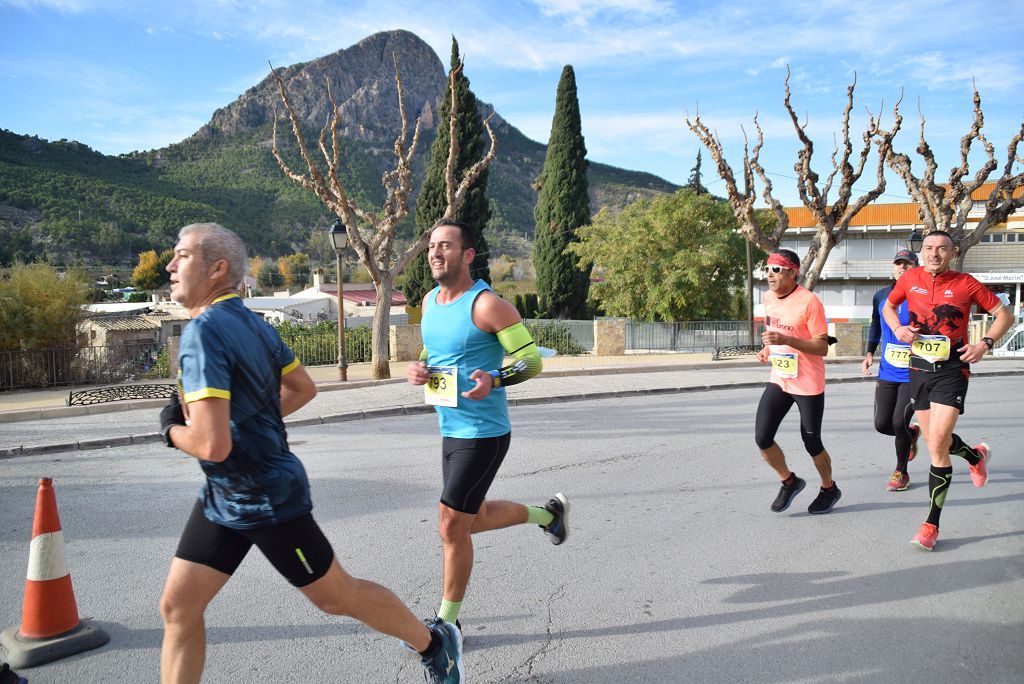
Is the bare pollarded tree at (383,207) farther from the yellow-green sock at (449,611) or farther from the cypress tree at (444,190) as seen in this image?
the cypress tree at (444,190)

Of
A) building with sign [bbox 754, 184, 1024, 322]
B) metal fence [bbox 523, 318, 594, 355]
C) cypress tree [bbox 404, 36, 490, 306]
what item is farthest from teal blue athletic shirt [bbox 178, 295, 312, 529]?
building with sign [bbox 754, 184, 1024, 322]

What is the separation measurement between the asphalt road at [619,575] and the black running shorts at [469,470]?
69cm

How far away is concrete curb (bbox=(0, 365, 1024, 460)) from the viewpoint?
376 inches

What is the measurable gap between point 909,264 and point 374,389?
10.9m

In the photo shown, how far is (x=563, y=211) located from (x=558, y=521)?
35.4 meters

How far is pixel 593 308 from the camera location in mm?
41969

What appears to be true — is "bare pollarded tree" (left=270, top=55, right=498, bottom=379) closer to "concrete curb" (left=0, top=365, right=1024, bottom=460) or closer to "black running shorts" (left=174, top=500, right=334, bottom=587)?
"concrete curb" (left=0, top=365, right=1024, bottom=460)

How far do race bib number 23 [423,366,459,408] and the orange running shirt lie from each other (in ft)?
8.95

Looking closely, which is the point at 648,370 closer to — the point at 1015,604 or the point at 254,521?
the point at 1015,604

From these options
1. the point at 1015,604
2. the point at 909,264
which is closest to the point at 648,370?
the point at 909,264

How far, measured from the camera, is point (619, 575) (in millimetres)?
4500

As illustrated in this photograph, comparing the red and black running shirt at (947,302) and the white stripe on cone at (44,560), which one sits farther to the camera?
the red and black running shirt at (947,302)

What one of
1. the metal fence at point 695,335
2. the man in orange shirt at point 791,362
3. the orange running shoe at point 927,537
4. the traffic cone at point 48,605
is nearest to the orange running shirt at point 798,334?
the man in orange shirt at point 791,362

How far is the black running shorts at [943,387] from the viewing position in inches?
195
